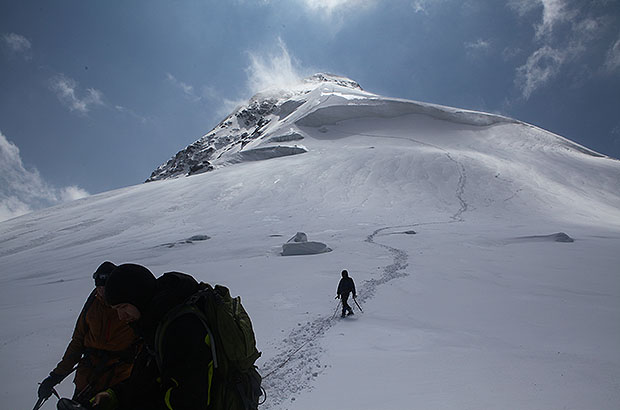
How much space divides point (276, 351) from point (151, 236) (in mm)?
18647

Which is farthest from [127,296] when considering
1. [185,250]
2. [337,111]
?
[337,111]

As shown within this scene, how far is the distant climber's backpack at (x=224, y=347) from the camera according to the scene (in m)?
1.75

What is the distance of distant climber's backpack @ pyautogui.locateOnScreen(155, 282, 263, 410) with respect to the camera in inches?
68.9

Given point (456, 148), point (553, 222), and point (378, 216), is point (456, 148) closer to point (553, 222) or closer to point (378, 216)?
point (553, 222)

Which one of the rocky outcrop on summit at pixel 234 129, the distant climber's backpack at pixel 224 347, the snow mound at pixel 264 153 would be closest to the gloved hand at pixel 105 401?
the distant climber's backpack at pixel 224 347

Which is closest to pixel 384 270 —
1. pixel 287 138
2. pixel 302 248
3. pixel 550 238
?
pixel 302 248

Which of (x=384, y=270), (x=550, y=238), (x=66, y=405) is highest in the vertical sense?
(x=66, y=405)

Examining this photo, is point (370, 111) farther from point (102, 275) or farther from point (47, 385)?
point (47, 385)

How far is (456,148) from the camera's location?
160ft

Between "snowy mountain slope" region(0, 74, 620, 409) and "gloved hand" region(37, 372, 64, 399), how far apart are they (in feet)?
6.06

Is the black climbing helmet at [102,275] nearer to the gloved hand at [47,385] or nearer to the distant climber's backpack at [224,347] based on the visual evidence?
the gloved hand at [47,385]

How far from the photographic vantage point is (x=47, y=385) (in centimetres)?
294

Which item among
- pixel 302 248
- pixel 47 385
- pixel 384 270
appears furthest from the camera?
pixel 302 248

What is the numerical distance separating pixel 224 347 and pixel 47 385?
240 centimetres
